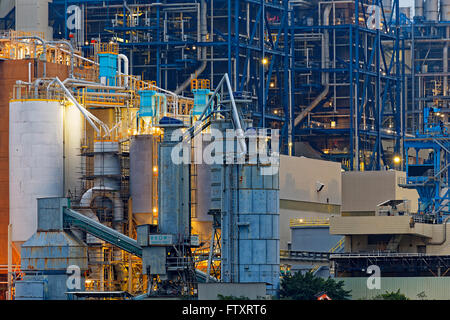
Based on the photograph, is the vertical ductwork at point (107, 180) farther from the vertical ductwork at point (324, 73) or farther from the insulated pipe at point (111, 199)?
the vertical ductwork at point (324, 73)

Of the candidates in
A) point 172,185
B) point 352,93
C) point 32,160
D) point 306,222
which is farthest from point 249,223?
point 352,93

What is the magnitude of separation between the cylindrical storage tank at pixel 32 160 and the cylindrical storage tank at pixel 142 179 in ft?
17.4

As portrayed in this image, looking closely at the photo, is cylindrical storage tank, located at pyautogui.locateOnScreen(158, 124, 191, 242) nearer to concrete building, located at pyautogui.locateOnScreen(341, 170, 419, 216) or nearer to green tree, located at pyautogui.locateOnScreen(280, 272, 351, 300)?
green tree, located at pyautogui.locateOnScreen(280, 272, 351, 300)

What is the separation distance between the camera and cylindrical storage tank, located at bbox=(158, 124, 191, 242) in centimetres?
9094

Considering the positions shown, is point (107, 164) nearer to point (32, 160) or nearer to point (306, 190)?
point (32, 160)

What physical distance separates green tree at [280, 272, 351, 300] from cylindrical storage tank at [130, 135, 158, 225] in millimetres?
13717

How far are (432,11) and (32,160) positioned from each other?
77.0 metres

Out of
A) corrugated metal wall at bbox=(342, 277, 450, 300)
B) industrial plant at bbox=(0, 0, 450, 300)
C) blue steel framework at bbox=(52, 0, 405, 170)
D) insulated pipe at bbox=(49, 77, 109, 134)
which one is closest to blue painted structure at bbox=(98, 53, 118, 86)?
industrial plant at bbox=(0, 0, 450, 300)

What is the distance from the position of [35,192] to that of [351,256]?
22.2m

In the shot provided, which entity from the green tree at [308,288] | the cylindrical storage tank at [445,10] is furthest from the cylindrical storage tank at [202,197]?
the cylindrical storage tank at [445,10]

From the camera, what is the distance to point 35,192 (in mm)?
97375

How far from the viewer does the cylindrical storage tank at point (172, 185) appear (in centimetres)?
9094

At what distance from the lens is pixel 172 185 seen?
91.2 m
